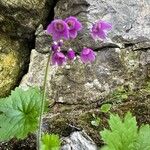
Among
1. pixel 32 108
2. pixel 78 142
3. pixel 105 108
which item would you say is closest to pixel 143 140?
pixel 78 142

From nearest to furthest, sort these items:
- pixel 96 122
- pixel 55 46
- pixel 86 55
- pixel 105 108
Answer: pixel 55 46 < pixel 86 55 < pixel 96 122 < pixel 105 108

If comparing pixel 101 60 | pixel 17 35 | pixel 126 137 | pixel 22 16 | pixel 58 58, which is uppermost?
pixel 22 16

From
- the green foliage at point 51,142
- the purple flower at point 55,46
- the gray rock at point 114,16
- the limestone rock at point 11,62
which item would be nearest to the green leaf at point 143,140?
the green foliage at point 51,142

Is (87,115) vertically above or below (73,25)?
below

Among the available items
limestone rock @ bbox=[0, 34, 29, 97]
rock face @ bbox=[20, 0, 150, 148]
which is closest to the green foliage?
rock face @ bbox=[20, 0, 150, 148]

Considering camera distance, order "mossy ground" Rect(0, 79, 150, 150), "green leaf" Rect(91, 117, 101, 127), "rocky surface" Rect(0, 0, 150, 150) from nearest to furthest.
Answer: "mossy ground" Rect(0, 79, 150, 150), "green leaf" Rect(91, 117, 101, 127), "rocky surface" Rect(0, 0, 150, 150)

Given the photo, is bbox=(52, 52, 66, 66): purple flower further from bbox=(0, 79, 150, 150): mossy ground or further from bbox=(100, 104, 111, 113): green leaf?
bbox=(100, 104, 111, 113): green leaf

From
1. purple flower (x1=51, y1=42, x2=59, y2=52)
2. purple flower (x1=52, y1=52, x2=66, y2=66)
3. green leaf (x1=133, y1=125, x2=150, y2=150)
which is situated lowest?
green leaf (x1=133, y1=125, x2=150, y2=150)

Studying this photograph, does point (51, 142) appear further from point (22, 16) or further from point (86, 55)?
point (22, 16)
